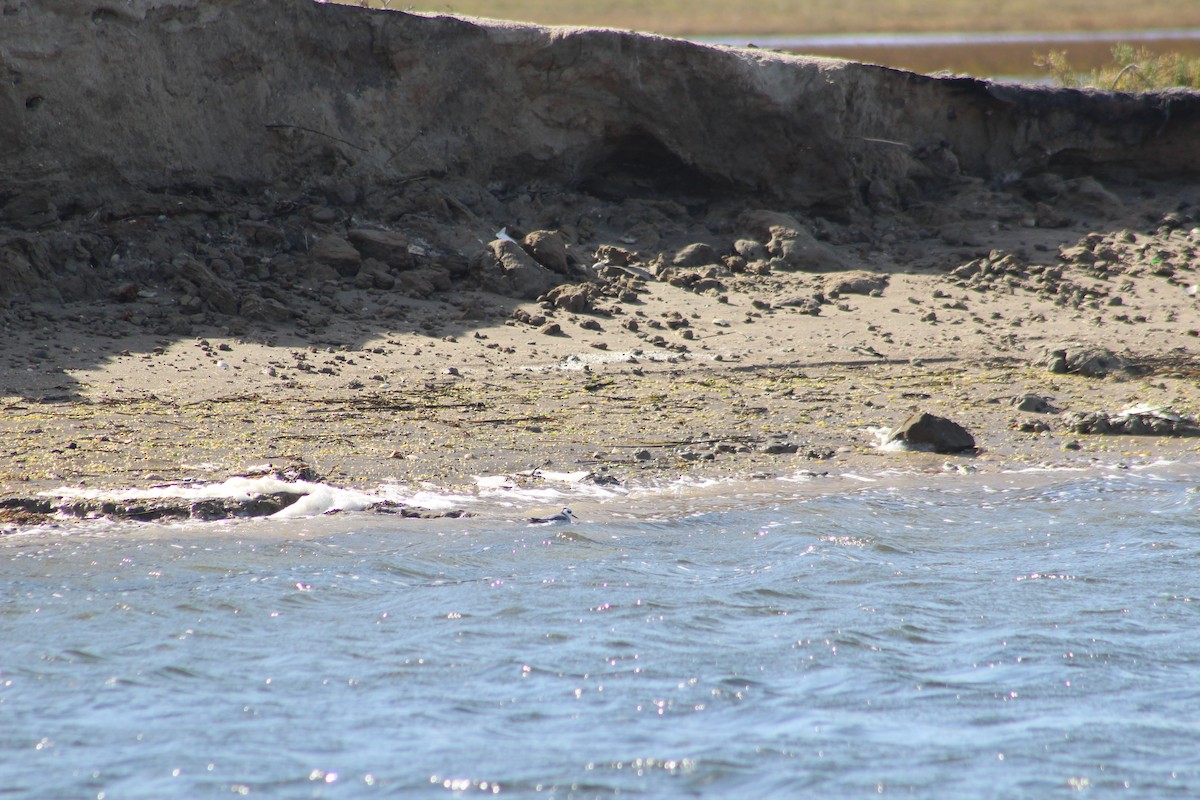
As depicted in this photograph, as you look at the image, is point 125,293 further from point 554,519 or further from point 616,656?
point 616,656

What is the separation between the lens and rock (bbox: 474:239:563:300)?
789 centimetres

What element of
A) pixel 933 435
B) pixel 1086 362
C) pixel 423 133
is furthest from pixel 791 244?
pixel 933 435

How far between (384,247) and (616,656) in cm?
440

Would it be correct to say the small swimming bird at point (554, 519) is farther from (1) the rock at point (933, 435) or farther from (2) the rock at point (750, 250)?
(2) the rock at point (750, 250)

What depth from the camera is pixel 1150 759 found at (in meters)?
3.67

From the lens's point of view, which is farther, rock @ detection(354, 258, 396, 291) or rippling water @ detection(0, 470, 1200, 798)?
rock @ detection(354, 258, 396, 291)

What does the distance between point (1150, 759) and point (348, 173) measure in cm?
633

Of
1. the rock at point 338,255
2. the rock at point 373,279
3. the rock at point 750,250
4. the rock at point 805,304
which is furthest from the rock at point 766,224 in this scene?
the rock at point 338,255

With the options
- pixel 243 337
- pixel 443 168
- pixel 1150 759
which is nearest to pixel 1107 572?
pixel 1150 759

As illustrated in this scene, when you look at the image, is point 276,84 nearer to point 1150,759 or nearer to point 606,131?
point 606,131

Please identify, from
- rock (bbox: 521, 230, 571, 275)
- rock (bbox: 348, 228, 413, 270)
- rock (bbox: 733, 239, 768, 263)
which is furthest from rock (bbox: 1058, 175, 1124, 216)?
rock (bbox: 348, 228, 413, 270)

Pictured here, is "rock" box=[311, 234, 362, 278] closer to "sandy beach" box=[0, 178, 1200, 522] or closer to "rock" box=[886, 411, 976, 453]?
"sandy beach" box=[0, 178, 1200, 522]

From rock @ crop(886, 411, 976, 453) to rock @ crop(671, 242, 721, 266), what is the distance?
2.84 m

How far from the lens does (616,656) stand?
4.14 m
